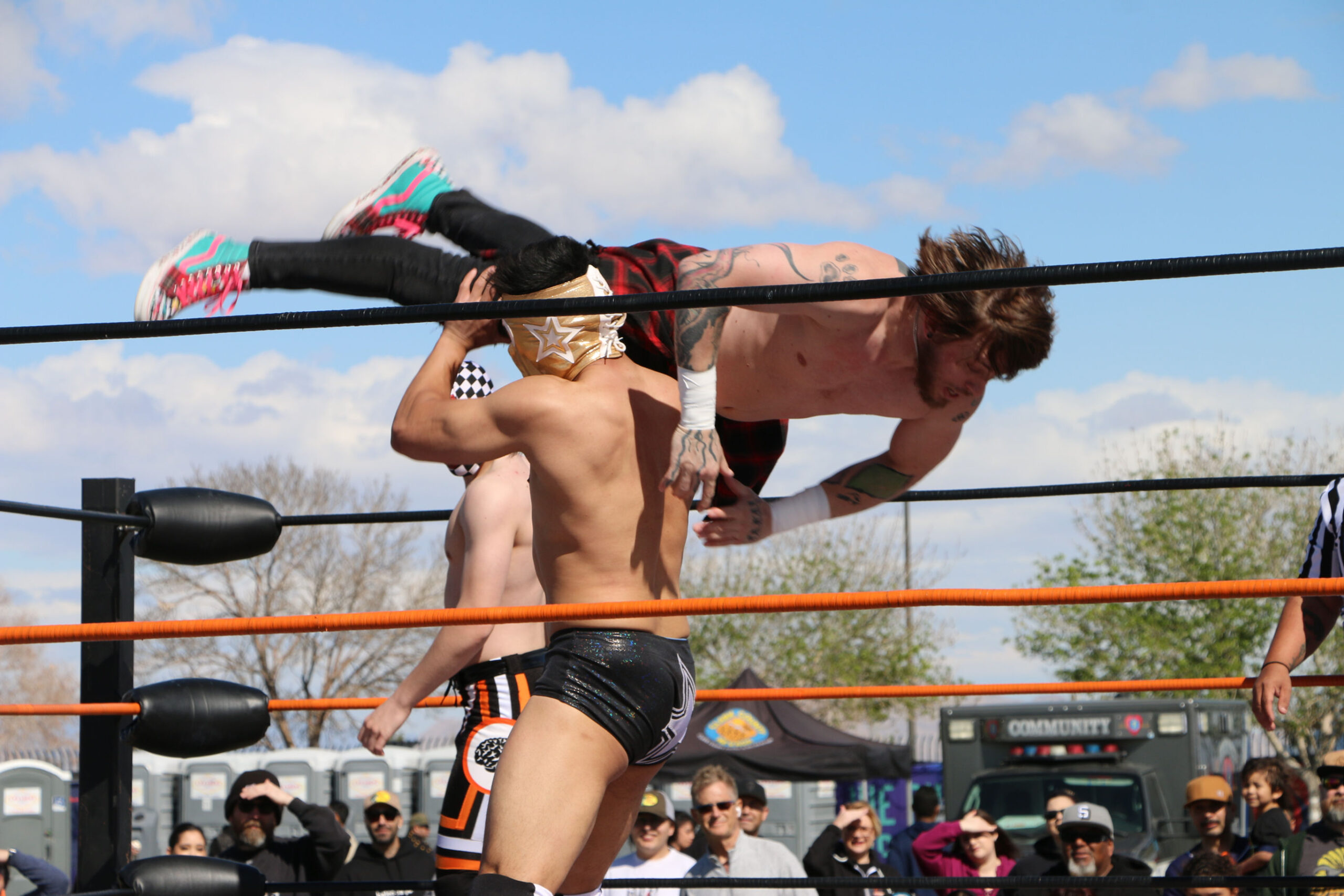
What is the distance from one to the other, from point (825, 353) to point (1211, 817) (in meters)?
3.04

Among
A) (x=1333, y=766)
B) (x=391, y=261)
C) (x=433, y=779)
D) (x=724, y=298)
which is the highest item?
(x=391, y=261)

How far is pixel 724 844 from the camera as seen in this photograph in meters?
5.54

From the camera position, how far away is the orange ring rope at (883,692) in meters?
2.36

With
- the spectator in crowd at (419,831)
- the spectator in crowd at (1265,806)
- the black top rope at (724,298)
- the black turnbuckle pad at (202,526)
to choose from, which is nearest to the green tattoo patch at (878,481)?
the black top rope at (724,298)

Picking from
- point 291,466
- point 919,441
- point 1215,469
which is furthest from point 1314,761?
point 919,441

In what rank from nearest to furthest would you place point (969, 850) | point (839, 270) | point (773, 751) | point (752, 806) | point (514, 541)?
point (839, 270) → point (514, 541) → point (969, 850) → point (752, 806) → point (773, 751)

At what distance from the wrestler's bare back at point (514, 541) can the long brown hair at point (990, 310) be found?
1.02m

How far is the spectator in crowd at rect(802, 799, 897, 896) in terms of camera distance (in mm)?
5727

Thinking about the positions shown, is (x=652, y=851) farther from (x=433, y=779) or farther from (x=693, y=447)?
(x=433, y=779)

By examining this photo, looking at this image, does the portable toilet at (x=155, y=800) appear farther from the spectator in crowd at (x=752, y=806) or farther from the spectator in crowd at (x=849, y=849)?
the spectator in crowd at (x=849, y=849)

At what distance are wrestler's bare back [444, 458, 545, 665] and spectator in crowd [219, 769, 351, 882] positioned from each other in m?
2.61

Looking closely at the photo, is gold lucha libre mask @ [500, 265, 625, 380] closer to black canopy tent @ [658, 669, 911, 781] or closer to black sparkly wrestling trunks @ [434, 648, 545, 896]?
black sparkly wrestling trunks @ [434, 648, 545, 896]

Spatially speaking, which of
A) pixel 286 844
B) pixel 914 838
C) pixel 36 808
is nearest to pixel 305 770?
pixel 36 808

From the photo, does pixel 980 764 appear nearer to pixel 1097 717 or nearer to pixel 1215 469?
pixel 1097 717
